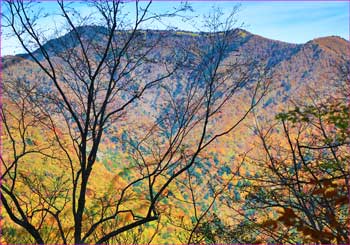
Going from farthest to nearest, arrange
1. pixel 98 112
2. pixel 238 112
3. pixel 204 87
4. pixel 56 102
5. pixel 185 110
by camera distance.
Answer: pixel 238 112 < pixel 185 110 < pixel 204 87 < pixel 56 102 < pixel 98 112

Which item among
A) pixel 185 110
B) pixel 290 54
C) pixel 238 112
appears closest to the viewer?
pixel 185 110

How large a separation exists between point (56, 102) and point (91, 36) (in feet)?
4.73

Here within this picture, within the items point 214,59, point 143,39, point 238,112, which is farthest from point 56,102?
point 238,112

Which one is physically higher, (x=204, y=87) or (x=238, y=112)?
(x=238, y=112)

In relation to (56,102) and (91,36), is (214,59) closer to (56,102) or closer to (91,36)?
(91,36)

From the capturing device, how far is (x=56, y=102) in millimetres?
7059

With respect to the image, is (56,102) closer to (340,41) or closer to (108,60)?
(108,60)

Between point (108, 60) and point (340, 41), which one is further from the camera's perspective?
point (340, 41)

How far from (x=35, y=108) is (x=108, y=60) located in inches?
79.4

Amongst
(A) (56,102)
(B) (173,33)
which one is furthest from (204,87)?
(A) (56,102)

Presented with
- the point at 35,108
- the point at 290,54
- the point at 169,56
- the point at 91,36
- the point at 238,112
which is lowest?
the point at 35,108

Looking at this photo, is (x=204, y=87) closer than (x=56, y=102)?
No

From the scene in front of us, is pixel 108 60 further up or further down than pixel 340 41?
further down

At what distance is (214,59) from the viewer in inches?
295
